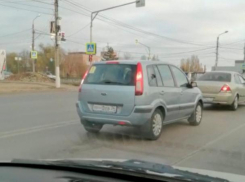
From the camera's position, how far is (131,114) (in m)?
6.65

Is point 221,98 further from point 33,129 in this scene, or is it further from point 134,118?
point 33,129

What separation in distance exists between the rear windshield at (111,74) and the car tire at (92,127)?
91cm

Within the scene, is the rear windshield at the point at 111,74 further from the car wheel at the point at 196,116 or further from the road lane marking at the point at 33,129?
the car wheel at the point at 196,116

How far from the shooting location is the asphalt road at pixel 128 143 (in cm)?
563

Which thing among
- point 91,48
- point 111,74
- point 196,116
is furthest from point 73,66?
point 111,74

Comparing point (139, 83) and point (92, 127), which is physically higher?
point (139, 83)

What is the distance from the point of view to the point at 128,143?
680 cm

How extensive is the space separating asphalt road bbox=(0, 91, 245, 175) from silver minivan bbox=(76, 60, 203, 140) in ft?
1.39

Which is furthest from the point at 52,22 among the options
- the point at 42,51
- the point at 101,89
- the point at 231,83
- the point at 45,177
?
the point at 42,51

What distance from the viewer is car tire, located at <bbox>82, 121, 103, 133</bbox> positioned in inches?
288

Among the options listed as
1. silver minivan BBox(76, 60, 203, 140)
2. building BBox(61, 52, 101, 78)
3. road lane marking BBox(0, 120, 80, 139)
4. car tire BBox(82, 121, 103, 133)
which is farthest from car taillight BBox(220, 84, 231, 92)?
building BBox(61, 52, 101, 78)

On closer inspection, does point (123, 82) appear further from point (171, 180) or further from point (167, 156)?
point (171, 180)

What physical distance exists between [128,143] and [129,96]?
956 millimetres

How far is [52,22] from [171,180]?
25.5 metres
